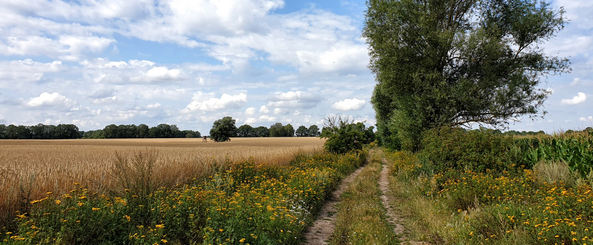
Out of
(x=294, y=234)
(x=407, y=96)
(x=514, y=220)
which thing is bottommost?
(x=294, y=234)

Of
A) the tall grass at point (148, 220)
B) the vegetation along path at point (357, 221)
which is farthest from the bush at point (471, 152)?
the tall grass at point (148, 220)

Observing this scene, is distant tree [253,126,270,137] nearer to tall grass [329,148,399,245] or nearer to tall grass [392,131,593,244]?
tall grass [392,131,593,244]

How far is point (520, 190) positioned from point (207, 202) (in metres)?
7.84

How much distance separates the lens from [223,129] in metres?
57.4

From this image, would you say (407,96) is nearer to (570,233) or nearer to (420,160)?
(420,160)

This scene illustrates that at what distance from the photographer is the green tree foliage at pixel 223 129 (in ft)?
188

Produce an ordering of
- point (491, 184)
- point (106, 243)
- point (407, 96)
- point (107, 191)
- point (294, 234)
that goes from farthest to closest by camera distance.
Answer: point (407, 96)
point (491, 184)
point (107, 191)
point (294, 234)
point (106, 243)

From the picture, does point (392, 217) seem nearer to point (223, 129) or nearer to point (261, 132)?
point (223, 129)

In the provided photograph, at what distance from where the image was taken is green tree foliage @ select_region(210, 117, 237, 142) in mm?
57250

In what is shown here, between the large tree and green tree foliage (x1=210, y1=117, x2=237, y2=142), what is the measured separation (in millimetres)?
41977

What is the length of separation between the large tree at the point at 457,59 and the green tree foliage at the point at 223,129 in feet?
138

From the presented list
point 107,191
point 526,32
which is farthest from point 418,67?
point 107,191

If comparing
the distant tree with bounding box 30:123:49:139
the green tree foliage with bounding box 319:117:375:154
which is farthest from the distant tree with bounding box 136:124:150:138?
the green tree foliage with bounding box 319:117:375:154

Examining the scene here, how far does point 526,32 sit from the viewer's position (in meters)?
17.9
